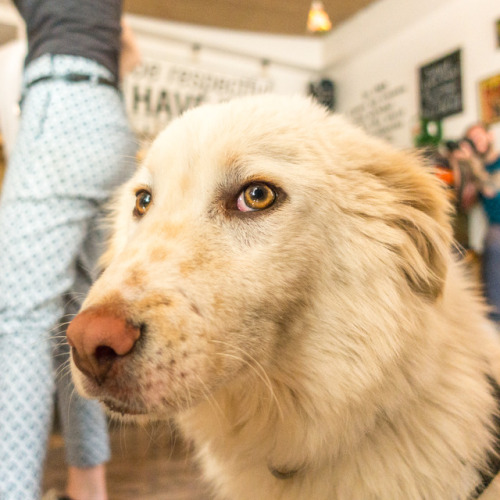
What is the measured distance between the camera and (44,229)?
144cm

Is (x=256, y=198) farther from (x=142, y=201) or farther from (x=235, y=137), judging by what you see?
(x=142, y=201)

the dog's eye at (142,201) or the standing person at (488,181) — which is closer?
the dog's eye at (142,201)

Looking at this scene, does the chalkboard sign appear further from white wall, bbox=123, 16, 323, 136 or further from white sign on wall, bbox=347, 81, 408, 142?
white wall, bbox=123, 16, 323, 136

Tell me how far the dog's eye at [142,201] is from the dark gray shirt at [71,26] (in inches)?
24.1

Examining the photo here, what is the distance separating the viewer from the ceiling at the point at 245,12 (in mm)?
4609

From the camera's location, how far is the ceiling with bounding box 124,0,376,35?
4609 mm

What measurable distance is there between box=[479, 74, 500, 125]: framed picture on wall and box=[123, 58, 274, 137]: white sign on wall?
2.57 m

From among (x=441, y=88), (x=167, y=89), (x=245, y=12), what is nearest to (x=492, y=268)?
(x=441, y=88)

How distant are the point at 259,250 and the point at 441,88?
4.04 metres

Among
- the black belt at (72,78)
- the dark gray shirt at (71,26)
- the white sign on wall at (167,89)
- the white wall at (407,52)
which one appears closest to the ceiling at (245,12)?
the white wall at (407,52)

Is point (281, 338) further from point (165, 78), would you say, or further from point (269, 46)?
point (269, 46)

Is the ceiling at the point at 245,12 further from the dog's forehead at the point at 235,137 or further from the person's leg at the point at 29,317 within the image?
the dog's forehead at the point at 235,137

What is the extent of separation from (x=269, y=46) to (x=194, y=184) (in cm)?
496

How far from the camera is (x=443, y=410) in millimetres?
1010
